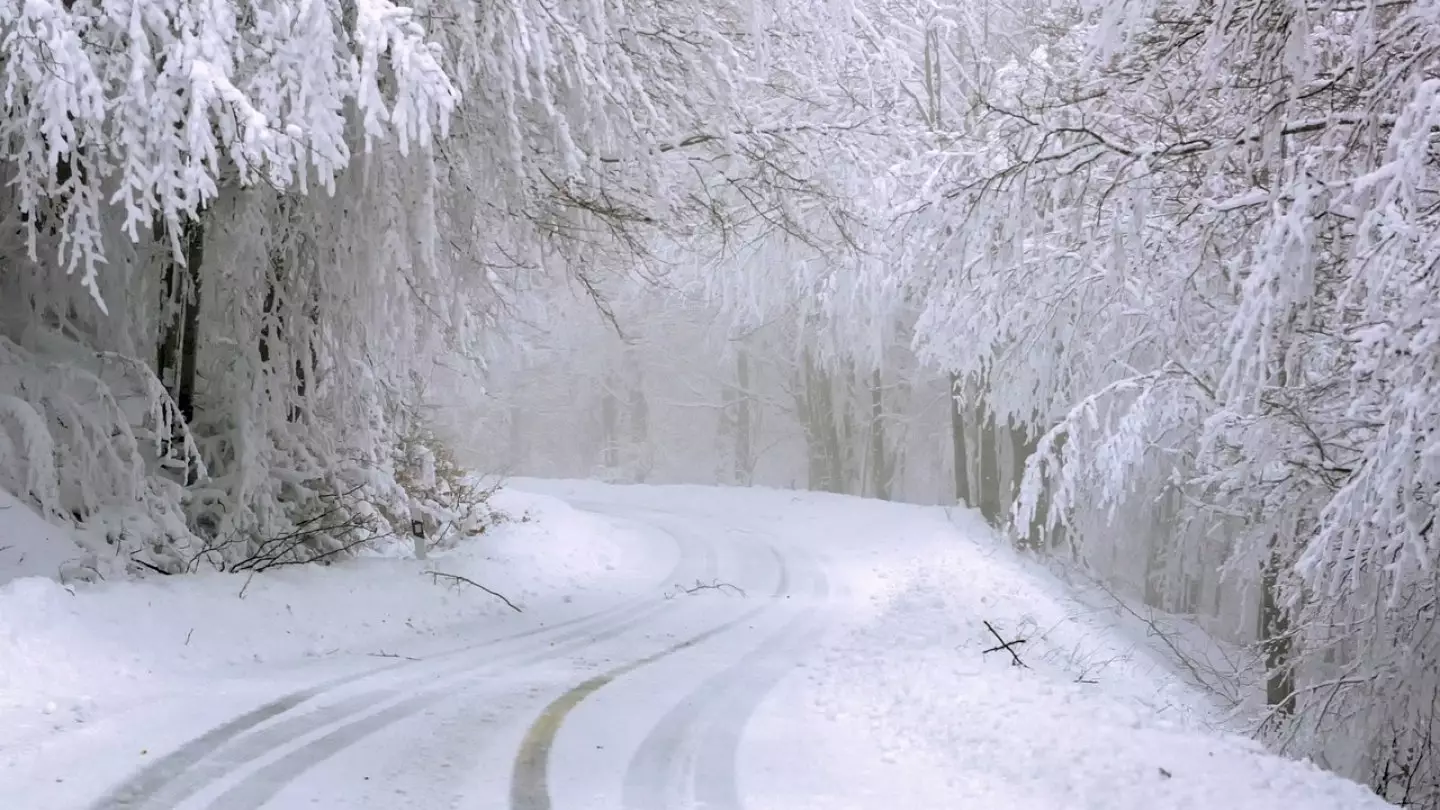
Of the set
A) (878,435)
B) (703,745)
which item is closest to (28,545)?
(703,745)

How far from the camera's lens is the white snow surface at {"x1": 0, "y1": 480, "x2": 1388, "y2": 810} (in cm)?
536

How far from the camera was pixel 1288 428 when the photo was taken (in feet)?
24.7

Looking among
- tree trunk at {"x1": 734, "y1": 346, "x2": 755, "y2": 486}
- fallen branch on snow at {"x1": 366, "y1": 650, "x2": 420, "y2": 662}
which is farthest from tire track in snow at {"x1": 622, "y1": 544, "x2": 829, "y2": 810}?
tree trunk at {"x1": 734, "y1": 346, "x2": 755, "y2": 486}

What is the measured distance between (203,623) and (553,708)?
9.63 feet

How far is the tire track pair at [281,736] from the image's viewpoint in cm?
484

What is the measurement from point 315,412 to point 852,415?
28.8 metres

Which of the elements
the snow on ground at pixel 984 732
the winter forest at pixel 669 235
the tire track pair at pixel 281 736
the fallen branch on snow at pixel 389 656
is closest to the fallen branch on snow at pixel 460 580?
the winter forest at pixel 669 235

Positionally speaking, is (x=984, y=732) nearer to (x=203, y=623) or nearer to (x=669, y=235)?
(x=203, y=623)

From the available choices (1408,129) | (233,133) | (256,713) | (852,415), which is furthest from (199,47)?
(852,415)

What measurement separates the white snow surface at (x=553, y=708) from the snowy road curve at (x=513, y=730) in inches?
0.9

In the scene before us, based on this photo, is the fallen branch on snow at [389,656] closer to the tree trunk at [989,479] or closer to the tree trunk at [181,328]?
the tree trunk at [181,328]

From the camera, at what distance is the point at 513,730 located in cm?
644

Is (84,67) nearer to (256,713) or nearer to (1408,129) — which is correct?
(256,713)

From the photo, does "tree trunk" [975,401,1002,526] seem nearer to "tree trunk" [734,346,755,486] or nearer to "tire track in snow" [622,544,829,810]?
"tire track in snow" [622,544,829,810]
